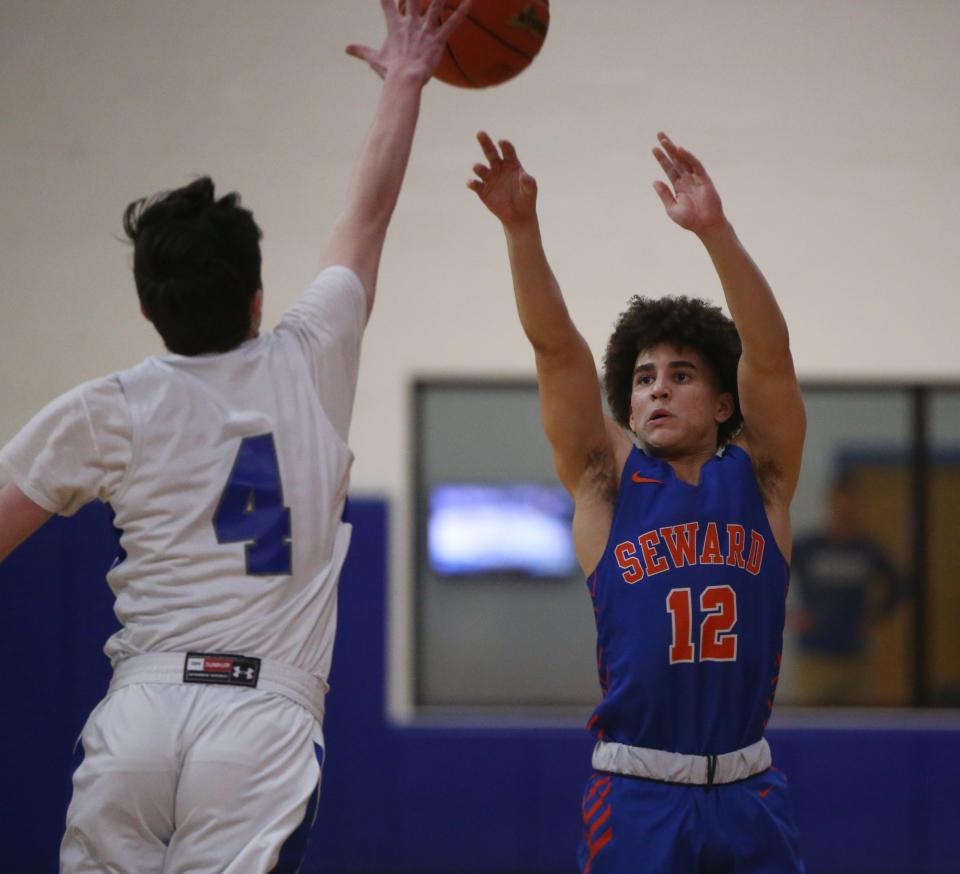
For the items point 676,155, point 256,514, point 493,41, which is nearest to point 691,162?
point 676,155

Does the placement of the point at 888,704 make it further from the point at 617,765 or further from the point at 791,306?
the point at 617,765

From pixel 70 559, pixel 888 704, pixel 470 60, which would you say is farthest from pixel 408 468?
pixel 470 60

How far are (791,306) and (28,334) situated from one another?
356 cm

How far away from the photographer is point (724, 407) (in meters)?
3.09

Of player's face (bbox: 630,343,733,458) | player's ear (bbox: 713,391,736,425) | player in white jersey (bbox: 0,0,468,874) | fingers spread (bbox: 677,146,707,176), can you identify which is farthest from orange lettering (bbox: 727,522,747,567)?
player in white jersey (bbox: 0,0,468,874)

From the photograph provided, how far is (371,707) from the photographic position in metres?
5.80

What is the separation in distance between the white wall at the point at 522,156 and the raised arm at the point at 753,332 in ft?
10.5

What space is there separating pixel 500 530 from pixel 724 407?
306cm

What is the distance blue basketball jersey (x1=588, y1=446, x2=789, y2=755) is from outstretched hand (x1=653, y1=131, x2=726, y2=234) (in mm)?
557

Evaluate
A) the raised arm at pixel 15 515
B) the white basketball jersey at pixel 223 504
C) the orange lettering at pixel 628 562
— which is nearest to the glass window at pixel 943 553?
the orange lettering at pixel 628 562

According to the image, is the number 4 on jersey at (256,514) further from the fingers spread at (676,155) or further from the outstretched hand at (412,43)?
the fingers spread at (676,155)

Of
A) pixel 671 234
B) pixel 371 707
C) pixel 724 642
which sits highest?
pixel 671 234

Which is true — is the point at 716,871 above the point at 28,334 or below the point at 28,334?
below

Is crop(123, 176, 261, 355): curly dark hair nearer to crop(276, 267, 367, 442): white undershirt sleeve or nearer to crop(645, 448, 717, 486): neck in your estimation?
crop(276, 267, 367, 442): white undershirt sleeve
